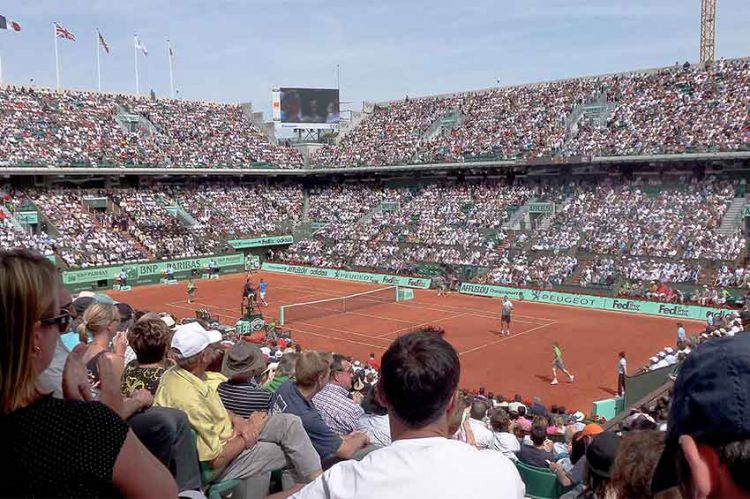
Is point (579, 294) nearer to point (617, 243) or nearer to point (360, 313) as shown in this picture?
point (617, 243)

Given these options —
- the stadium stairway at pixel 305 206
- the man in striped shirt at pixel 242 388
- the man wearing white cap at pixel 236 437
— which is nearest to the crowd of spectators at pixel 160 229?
the stadium stairway at pixel 305 206

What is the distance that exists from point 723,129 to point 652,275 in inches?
470

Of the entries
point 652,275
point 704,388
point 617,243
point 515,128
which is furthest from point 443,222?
point 704,388

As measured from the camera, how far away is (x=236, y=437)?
191 inches

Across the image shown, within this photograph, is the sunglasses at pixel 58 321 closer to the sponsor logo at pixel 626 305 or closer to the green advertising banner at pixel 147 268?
the sponsor logo at pixel 626 305

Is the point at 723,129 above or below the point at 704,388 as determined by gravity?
above

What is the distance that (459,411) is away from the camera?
533cm

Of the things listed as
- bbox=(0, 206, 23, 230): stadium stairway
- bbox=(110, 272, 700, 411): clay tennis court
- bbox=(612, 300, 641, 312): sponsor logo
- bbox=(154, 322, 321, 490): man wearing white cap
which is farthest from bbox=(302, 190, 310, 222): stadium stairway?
bbox=(154, 322, 321, 490): man wearing white cap

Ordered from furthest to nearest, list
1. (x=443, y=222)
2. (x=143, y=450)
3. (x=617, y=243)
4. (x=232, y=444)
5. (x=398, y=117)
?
1. (x=398, y=117)
2. (x=443, y=222)
3. (x=617, y=243)
4. (x=232, y=444)
5. (x=143, y=450)

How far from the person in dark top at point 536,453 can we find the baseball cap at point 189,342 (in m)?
4.65

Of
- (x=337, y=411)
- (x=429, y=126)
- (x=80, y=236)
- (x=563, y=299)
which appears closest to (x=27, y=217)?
(x=80, y=236)

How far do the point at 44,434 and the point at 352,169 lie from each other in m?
57.1

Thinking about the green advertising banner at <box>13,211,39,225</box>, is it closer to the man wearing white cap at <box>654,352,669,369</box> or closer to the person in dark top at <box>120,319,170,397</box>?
the man wearing white cap at <box>654,352,669,369</box>

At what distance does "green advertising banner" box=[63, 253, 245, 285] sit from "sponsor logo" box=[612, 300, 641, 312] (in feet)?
92.4
